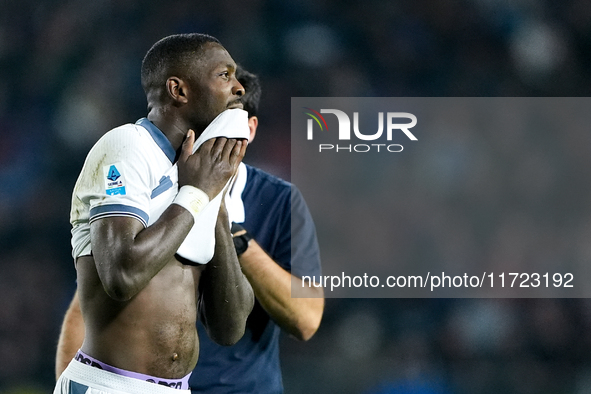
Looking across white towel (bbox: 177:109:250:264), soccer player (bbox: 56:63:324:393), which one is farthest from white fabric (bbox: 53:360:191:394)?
soccer player (bbox: 56:63:324:393)

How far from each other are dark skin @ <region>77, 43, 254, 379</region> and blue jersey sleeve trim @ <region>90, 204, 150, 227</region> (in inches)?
0.5

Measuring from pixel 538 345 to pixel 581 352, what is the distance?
0.26 m

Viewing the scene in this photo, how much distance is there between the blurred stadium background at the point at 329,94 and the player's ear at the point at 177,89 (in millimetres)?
2199

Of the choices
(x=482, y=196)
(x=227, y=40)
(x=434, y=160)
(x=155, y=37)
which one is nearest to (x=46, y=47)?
(x=155, y=37)

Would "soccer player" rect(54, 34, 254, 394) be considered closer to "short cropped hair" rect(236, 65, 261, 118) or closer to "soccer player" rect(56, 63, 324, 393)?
"soccer player" rect(56, 63, 324, 393)

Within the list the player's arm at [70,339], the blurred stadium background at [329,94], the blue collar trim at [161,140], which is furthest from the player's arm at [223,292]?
the blurred stadium background at [329,94]

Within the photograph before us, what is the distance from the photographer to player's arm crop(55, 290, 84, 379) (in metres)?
2.29

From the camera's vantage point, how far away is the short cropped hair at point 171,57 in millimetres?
1595

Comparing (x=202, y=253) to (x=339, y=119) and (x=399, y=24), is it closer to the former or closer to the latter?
(x=339, y=119)

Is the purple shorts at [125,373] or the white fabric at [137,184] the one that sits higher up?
the white fabric at [137,184]

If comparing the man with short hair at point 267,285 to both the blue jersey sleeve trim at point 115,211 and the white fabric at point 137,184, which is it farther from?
the blue jersey sleeve trim at point 115,211

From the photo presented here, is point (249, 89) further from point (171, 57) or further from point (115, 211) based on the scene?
point (115, 211)

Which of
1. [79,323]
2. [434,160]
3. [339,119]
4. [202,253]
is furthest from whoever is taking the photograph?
[434,160]

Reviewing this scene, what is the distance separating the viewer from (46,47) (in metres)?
3.91
